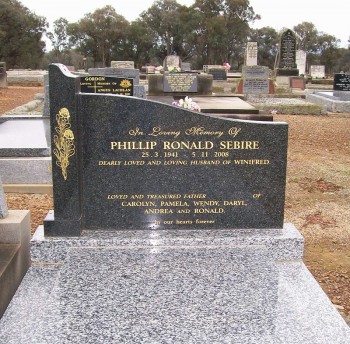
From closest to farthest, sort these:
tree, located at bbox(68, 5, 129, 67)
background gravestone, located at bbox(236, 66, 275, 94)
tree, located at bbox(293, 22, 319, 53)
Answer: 1. background gravestone, located at bbox(236, 66, 275, 94)
2. tree, located at bbox(68, 5, 129, 67)
3. tree, located at bbox(293, 22, 319, 53)

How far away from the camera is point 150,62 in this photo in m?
53.7

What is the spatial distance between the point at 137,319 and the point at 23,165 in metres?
4.74

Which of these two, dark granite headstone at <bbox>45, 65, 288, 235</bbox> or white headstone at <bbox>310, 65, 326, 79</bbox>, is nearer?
dark granite headstone at <bbox>45, 65, 288, 235</bbox>

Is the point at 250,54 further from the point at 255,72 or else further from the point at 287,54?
the point at 255,72

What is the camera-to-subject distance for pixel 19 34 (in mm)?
45000

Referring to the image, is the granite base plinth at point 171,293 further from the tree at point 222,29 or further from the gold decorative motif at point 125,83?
the tree at point 222,29

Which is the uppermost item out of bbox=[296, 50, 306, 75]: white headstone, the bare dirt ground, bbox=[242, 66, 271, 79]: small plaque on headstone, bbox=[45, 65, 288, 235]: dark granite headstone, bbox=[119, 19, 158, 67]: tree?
bbox=[119, 19, 158, 67]: tree

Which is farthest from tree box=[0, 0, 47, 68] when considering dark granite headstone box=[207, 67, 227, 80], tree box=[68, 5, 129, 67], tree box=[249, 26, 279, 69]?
tree box=[249, 26, 279, 69]

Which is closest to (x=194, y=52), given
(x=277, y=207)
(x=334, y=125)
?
(x=334, y=125)

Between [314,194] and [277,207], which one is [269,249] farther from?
[314,194]

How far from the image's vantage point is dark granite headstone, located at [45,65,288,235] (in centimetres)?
407

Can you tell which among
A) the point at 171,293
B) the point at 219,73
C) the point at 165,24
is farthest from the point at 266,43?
the point at 171,293

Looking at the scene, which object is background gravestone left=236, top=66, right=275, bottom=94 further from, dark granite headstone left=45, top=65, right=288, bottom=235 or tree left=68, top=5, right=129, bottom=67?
tree left=68, top=5, right=129, bottom=67

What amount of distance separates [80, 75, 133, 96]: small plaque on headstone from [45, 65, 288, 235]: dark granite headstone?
8010mm
